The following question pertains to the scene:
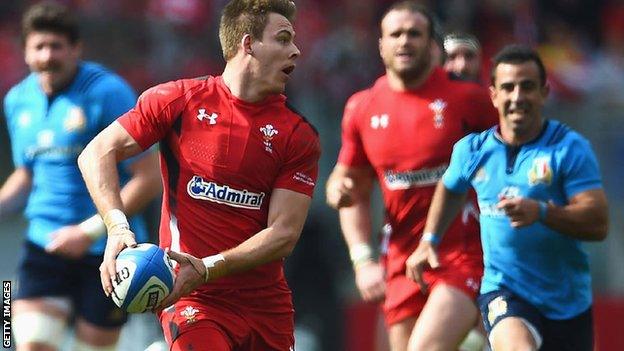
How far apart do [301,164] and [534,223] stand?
142 cm

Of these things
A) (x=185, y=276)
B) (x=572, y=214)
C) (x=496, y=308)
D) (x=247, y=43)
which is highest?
(x=247, y=43)

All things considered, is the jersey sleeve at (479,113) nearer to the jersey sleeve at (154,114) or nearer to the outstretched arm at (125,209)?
the outstretched arm at (125,209)

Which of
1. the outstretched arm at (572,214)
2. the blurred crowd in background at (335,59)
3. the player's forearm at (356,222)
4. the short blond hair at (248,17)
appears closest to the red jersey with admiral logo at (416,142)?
the player's forearm at (356,222)

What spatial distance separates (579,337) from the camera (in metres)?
8.20

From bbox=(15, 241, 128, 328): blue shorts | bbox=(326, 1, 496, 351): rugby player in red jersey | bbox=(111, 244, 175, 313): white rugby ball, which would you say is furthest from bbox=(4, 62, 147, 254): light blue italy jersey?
bbox=(111, 244, 175, 313): white rugby ball

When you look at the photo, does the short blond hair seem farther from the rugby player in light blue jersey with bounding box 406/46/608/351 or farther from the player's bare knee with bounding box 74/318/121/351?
the player's bare knee with bounding box 74/318/121/351

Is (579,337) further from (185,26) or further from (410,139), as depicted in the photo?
(185,26)

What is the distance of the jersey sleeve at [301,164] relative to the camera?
7078mm

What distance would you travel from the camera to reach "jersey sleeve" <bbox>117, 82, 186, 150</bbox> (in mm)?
6926

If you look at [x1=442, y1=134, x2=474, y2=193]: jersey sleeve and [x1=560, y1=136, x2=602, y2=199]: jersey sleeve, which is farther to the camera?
[x1=442, y1=134, x2=474, y2=193]: jersey sleeve

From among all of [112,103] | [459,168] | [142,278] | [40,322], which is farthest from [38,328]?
[142,278]

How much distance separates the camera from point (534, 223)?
7.77 meters

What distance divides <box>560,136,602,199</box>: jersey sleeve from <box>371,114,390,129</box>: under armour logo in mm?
1689

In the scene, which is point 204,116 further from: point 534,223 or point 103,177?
point 534,223
